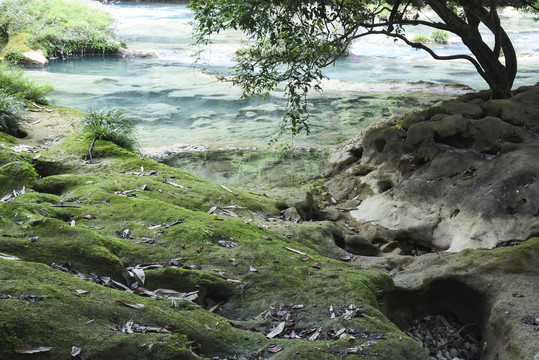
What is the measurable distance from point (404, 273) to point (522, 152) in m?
3.37

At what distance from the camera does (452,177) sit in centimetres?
767

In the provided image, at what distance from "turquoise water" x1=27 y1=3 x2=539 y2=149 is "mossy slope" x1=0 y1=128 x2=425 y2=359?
8021 mm

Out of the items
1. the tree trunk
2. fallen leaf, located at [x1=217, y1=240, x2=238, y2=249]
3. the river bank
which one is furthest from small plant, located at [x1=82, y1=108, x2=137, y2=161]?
the tree trunk

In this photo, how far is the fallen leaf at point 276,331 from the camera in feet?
11.0

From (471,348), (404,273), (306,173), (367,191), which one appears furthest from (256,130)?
(471,348)

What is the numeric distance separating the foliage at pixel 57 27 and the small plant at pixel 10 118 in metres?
18.9

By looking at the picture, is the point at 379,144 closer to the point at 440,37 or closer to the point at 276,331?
the point at 276,331

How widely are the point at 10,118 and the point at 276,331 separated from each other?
7.15 metres

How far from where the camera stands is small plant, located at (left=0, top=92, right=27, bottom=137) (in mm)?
8266

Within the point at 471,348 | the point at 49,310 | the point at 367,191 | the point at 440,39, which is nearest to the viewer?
the point at 49,310

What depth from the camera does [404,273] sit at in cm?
533

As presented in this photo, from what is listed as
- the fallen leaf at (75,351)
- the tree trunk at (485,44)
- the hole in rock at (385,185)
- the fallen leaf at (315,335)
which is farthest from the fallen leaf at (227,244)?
the tree trunk at (485,44)

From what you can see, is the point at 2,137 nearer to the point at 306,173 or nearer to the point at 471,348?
the point at 306,173

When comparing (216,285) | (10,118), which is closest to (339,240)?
(216,285)
